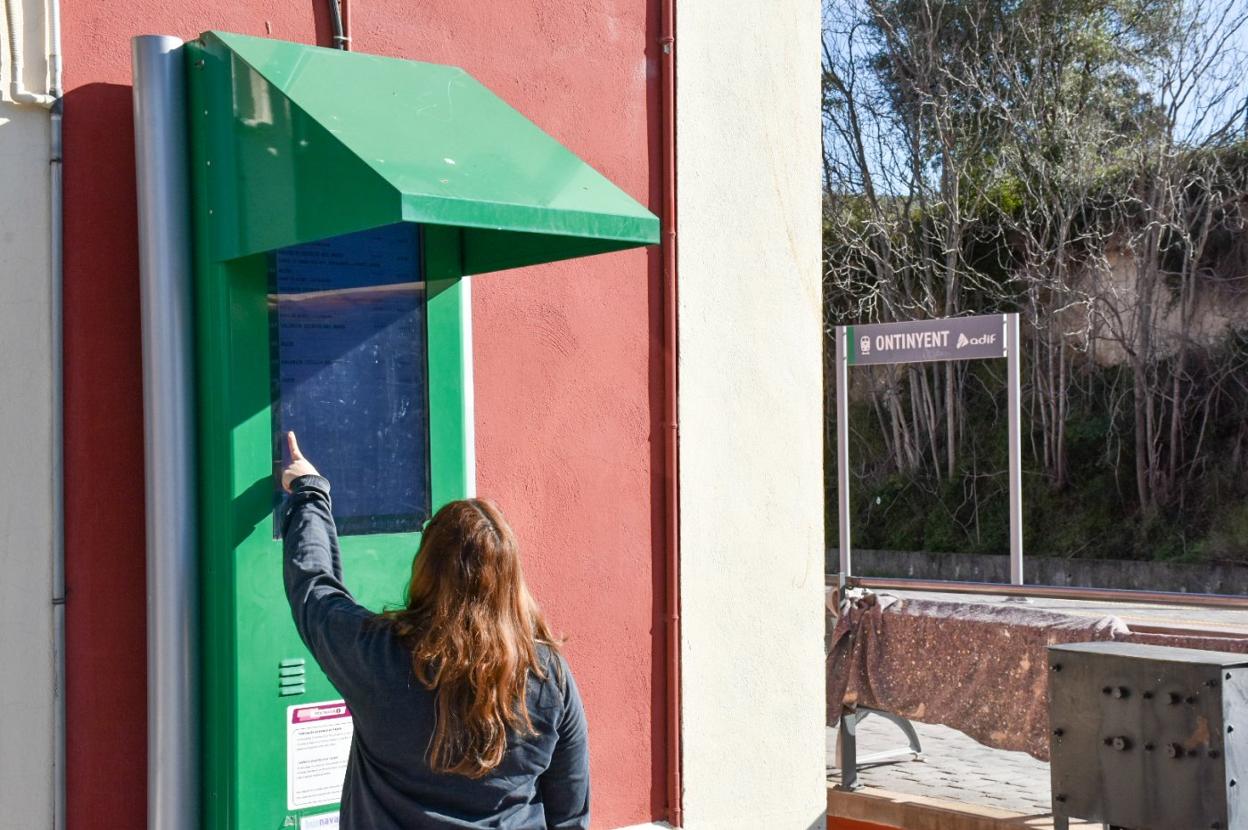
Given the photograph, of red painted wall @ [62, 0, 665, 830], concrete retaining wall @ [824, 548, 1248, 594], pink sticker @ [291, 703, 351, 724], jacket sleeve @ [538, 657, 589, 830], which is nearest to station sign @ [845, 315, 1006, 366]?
red painted wall @ [62, 0, 665, 830]

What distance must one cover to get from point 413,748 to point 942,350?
9.29 meters

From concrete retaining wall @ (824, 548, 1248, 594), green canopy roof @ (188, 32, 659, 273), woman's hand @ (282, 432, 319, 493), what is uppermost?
green canopy roof @ (188, 32, 659, 273)

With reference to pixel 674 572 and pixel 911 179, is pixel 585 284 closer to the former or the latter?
pixel 674 572

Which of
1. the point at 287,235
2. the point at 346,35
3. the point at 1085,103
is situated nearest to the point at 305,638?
the point at 287,235

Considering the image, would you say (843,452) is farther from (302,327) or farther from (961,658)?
(302,327)

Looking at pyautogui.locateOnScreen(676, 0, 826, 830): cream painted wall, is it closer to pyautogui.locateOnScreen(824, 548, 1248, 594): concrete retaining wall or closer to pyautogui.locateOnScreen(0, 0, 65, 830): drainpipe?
pyautogui.locateOnScreen(0, 0, 65, 830): drainpipe

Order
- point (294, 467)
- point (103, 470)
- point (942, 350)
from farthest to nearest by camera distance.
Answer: point (942, 350) → point (103, 470) → point (294, 467)

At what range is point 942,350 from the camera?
11453 millimetres

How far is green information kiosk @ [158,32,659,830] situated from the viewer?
337 centimetres

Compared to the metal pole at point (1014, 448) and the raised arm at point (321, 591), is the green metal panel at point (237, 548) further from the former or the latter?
the metal pole at point (1014, 448)

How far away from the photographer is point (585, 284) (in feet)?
16.4

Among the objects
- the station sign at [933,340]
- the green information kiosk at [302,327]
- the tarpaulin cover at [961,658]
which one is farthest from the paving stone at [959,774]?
the green information kiosk at [302,327]

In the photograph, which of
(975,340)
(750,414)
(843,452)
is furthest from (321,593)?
(975,340)

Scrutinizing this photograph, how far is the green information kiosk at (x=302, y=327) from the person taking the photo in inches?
132
